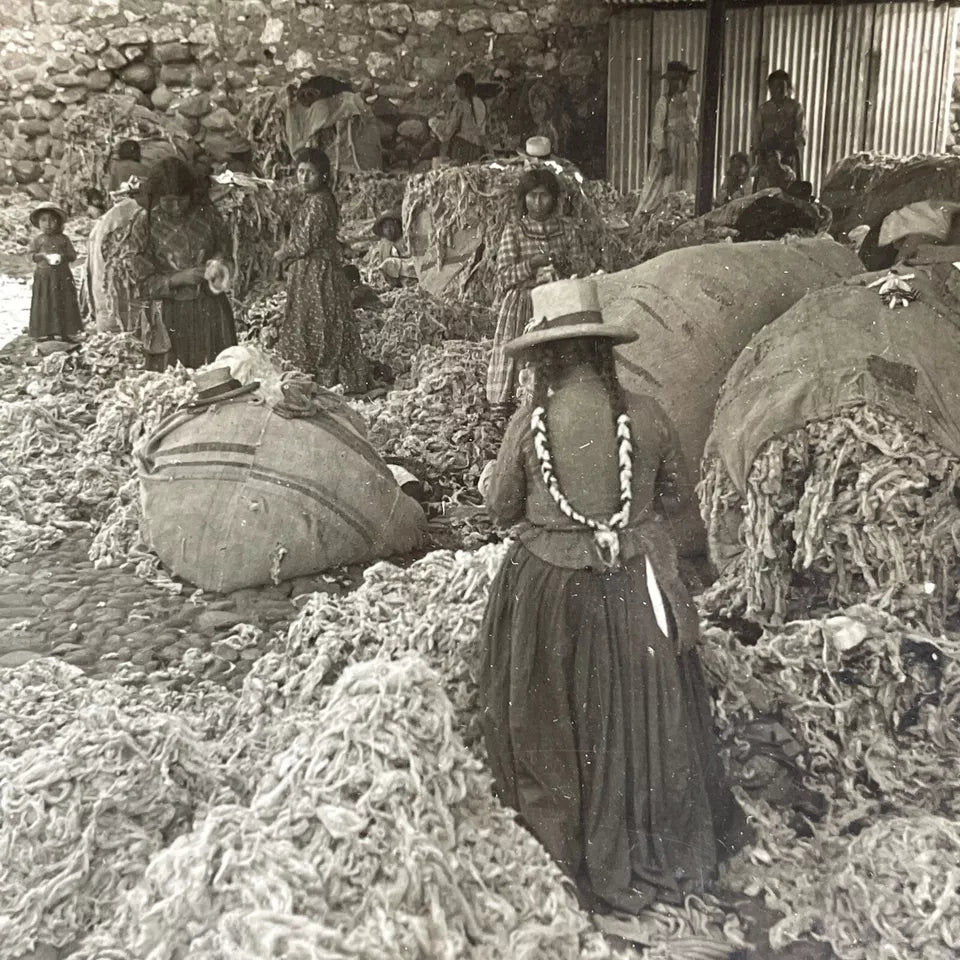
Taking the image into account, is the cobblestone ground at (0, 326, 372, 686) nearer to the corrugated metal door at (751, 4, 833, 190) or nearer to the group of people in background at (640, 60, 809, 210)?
the group of people in background at (640, 60, 809, 210)

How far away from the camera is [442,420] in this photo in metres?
2.64

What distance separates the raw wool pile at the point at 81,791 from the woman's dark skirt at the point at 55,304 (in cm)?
89

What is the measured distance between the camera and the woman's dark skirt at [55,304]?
2.70 metres

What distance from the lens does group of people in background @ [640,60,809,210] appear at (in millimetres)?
2436

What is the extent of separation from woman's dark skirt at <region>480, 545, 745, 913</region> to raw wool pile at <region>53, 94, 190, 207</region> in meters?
1.43

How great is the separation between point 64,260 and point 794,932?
2.34 m

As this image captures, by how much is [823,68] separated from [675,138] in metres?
0.36

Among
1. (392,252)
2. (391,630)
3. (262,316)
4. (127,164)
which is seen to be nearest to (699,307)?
(392,252)

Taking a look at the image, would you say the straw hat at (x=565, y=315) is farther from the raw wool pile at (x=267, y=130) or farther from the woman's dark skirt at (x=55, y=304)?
the woman's dark skirt at (x=55, y=304)

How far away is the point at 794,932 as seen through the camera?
2.03 meters

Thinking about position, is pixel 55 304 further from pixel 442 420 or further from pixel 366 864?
pixel 366 864

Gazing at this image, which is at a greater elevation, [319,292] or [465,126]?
[465,126]

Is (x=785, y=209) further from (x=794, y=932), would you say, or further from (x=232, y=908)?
(x=232, y=908)

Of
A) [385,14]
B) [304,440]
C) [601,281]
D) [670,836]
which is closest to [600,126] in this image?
[601,281]
